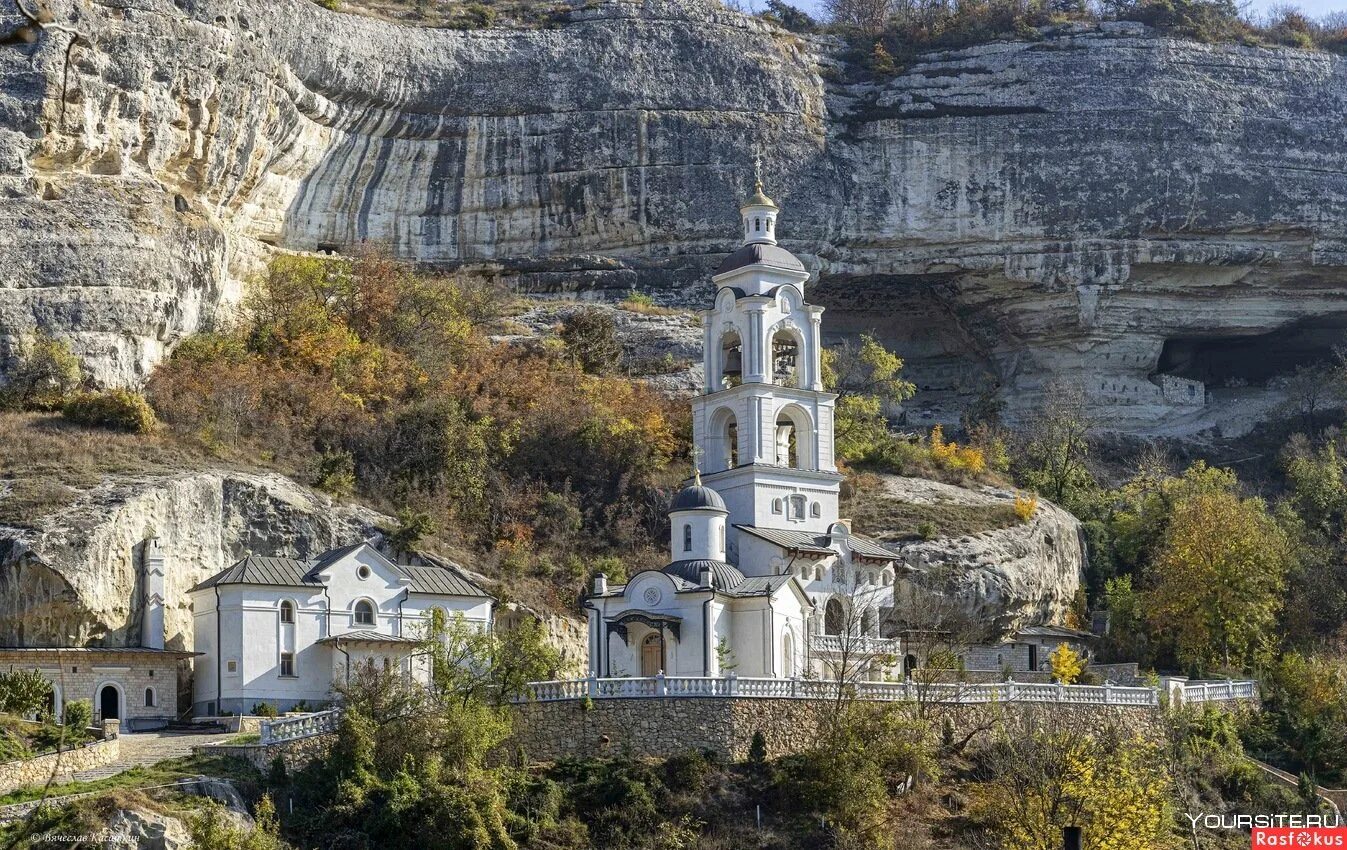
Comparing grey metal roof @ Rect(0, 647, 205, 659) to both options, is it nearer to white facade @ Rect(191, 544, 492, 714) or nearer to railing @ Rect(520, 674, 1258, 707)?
white facade @ Rect(191, 544, 492, 714)

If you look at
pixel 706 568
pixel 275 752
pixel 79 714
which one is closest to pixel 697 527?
pixel 706 568

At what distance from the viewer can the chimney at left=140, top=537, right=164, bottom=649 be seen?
50.8 metres

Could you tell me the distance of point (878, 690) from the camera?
49281 millimetres

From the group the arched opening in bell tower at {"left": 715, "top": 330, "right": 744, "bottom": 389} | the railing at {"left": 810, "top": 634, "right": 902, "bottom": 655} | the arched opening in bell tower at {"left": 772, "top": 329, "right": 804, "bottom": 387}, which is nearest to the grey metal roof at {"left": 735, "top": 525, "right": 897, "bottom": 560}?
the railing at {"left": 810, "top": 634, "right": 902, "bottom": 655}

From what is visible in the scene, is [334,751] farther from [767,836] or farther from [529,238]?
[529,238]

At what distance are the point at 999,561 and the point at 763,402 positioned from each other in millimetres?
7783

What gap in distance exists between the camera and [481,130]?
3039 inches

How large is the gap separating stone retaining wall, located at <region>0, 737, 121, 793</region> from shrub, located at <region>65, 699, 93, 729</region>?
3.05 ft

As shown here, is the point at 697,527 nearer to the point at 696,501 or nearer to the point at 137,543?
the point at 696,501

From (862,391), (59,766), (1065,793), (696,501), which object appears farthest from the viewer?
(862,391)

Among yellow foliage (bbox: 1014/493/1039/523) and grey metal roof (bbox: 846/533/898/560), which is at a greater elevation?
yellow foliage (bbox: 1014/493/1039/523)

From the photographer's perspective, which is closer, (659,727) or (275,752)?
(275,752)

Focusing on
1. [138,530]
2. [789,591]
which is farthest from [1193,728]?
[138,530]

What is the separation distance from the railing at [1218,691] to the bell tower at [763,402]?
32.1 feet
